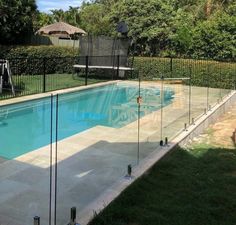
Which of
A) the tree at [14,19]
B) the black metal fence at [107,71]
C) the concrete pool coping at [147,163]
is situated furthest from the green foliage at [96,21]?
the concrete pool coping at [147,163]

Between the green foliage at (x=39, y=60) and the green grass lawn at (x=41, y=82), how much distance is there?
60cm

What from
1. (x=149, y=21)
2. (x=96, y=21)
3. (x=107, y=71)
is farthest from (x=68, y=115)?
(x=96, y=21)

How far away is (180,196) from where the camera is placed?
4.91 m

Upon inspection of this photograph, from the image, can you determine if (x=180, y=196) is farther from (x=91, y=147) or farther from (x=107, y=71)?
(x=107, y=71)

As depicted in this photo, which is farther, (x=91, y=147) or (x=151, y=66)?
(x=151, y=66)

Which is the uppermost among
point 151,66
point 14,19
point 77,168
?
point 14,19

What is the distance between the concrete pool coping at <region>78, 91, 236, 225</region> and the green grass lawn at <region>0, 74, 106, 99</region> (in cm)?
→ 541

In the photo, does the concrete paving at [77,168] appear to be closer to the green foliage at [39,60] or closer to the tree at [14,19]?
the green foliage at [39,60]

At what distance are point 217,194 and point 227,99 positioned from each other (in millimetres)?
7576

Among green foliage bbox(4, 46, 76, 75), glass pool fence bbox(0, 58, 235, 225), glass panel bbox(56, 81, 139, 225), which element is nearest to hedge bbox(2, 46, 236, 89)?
green foliage bbox(4, 46, 76, 75)

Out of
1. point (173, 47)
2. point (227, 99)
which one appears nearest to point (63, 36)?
point (173, 47)

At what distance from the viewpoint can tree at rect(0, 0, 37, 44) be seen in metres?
17.3

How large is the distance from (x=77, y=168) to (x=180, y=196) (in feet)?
5.14

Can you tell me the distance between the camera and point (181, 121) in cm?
880
